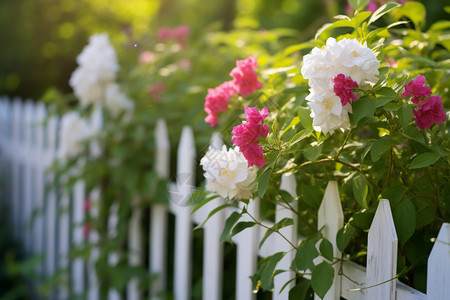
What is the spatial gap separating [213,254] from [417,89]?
110cm

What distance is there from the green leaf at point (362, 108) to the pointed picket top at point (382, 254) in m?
0.20

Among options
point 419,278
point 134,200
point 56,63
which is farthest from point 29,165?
point 419,278

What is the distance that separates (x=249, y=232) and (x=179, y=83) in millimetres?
1072

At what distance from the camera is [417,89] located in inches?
37.9

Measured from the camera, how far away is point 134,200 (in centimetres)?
249

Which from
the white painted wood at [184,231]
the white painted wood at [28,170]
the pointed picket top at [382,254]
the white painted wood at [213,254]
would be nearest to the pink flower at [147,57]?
the white painted wood at [184,231]

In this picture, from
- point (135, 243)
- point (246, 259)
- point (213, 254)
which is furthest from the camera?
point (135, 243)

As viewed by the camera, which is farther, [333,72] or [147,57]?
[147,57]

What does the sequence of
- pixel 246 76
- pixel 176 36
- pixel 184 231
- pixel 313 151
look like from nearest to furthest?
pixel 313 151 → pixel 246 76 → pixel 184 231 → pixel 176 36

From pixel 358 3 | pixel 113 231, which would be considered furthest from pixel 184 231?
pixel 358 3

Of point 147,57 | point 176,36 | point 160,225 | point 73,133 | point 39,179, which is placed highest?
point 176,36

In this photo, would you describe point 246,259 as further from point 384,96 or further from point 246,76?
point 384,96

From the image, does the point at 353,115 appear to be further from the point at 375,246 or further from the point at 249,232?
the point at 249,232

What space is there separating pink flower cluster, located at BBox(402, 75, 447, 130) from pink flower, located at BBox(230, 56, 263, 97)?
430mm
